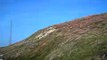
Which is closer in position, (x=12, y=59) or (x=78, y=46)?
(x=78, y=46)

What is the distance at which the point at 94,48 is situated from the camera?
110 feet

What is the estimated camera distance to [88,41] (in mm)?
37750

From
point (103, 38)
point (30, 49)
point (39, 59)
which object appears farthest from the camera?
point (30, 49)

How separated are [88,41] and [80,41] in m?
1.87

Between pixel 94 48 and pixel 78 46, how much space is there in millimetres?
4468

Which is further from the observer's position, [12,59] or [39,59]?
[12,59]

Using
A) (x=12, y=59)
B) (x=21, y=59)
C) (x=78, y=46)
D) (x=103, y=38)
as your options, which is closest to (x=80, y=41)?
(x=78, y=46)

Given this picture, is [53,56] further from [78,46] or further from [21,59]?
[21,59]

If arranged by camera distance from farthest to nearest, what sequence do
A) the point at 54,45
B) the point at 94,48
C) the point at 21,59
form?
the point at 21,59 < the point at 54,45 < the point at 94,48

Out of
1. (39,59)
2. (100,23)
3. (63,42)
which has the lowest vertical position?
(39,59)

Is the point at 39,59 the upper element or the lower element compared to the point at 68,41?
lower

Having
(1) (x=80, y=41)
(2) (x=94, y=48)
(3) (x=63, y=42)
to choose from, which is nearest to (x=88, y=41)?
(1) (x=80, y=41)

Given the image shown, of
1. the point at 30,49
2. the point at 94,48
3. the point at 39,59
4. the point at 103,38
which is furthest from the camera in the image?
the point at 30,49

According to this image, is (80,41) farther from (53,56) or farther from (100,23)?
(100,23)
